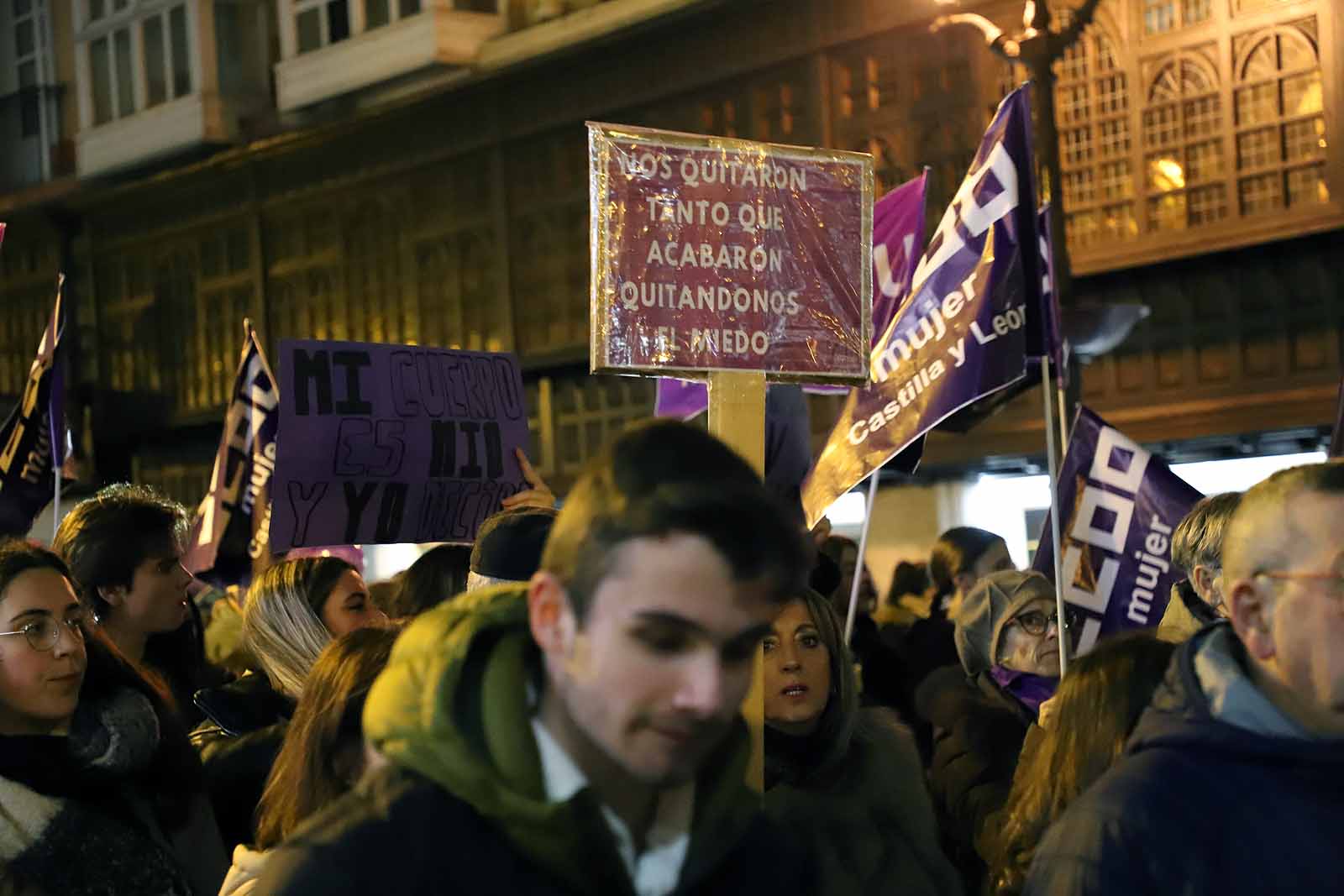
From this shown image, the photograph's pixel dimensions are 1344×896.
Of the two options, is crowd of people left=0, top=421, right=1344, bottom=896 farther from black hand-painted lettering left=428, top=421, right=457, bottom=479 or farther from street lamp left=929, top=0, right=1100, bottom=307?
street lamp left=929, top=0, right=1100, bottom=307

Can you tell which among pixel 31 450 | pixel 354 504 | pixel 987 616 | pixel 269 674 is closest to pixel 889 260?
pixel 987 616

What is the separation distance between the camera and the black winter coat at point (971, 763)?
4.85m

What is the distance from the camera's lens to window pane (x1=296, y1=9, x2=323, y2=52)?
1633cm

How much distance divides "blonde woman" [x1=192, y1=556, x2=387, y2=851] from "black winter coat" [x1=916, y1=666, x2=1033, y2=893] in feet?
5.10

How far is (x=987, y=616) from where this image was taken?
5504 millimetres

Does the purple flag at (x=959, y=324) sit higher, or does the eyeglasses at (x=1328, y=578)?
the purple flag at (x=959, y=324)

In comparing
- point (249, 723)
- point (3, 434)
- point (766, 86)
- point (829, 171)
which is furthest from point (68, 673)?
point (766, 86)

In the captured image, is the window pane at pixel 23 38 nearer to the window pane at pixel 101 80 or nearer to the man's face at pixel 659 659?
the window pane at pixel 101 80

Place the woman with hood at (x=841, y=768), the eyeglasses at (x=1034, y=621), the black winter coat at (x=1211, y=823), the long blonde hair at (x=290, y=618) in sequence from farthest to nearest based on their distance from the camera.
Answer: the eyeglasses at (x=1034, y=621)
the long blonde hair at (x=290, y=618)
the woman with hood at (x=841, y=768)
the black winter coat at (x=1211, y=823)

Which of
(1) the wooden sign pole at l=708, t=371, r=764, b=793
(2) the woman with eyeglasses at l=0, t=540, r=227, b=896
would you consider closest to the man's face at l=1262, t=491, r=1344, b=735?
(1) the wooden sign pole at l=708, t=371, r=764, b=793

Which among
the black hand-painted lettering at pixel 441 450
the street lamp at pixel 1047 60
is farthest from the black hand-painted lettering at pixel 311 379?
the street lamp at pixel 1047 60

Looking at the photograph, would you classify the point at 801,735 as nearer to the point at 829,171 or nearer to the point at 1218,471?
the point at 829,171

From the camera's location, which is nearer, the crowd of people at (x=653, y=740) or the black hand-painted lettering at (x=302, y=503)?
the crowd of people at (x=653, y=740)

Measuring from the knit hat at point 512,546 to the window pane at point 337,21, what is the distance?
12.8m
